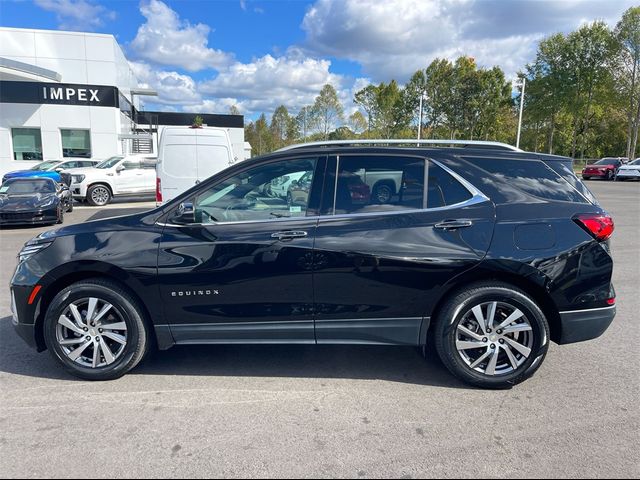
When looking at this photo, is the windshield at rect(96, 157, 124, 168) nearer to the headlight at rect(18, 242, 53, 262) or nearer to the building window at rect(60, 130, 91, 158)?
the building window at rect(60, 130, 91, 158)

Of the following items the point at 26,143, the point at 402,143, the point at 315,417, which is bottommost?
the point at 315,417

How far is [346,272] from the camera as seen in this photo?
3.22 m

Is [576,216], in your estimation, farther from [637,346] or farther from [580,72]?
[580,72]

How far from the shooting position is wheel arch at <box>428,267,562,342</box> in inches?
127

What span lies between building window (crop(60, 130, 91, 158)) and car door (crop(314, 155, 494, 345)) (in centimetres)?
2713

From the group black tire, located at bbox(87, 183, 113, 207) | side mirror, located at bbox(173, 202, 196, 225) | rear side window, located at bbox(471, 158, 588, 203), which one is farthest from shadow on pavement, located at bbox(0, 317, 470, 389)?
black tire, located at bbox(87, 183, 113, 207)

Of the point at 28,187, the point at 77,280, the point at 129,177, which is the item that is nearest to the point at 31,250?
the point at 77,280

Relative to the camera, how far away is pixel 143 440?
8.77ft

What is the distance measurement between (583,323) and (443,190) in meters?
1.45

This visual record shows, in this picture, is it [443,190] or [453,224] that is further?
[443,190]

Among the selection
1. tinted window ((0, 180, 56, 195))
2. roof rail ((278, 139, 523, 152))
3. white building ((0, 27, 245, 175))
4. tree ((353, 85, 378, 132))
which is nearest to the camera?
roof rail ((278, 139, 523, 152))

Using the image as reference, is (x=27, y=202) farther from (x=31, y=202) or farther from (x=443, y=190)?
(x=443, y=190)

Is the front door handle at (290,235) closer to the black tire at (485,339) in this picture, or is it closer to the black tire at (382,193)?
the black tire at (382,193)

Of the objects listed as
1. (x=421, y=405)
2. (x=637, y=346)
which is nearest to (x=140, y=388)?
(x=421, y=405)
